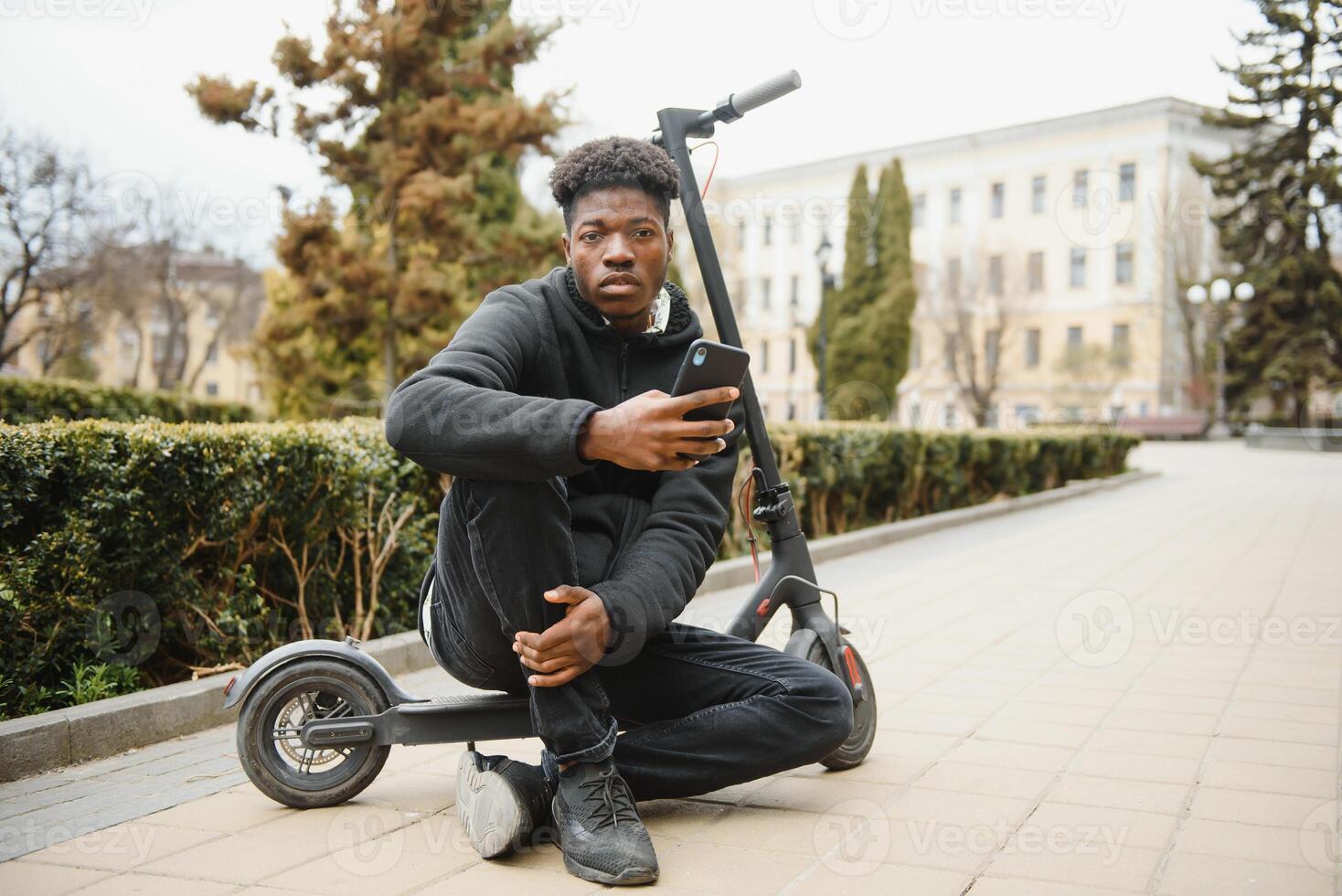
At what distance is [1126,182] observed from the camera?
4856cm

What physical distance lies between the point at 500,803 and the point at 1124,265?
52.1 metres

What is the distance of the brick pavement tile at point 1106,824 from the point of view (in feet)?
8.94

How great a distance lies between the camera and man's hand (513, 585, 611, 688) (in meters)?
2.36

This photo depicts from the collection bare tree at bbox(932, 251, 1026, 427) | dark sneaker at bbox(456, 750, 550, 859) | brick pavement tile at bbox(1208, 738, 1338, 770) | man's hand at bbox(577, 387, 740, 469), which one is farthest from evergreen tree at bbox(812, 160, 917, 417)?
man's hand at bbox(577, 387, 740, 469)

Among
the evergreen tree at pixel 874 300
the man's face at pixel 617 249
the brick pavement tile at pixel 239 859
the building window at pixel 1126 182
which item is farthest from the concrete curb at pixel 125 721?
the building window at pixel 1126 182

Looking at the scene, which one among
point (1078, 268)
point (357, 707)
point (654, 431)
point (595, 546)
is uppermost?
point (1078, 268)

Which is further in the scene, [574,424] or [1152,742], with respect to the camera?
[1152,742]

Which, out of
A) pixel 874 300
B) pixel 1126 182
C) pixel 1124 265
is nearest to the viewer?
pixel 874 300

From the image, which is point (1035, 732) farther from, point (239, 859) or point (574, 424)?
point (239, 859)

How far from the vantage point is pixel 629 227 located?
2.71m

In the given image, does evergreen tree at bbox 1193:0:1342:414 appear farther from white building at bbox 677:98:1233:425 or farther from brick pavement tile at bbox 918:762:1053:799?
brick pavement tile at bbox 918:762:1053:799

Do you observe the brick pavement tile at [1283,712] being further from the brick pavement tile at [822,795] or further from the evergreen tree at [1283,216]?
the evergreen tree at [1283,216]

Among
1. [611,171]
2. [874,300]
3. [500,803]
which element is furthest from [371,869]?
[874,300]

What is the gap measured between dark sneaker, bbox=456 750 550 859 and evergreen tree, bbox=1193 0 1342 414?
35642 millimetres
